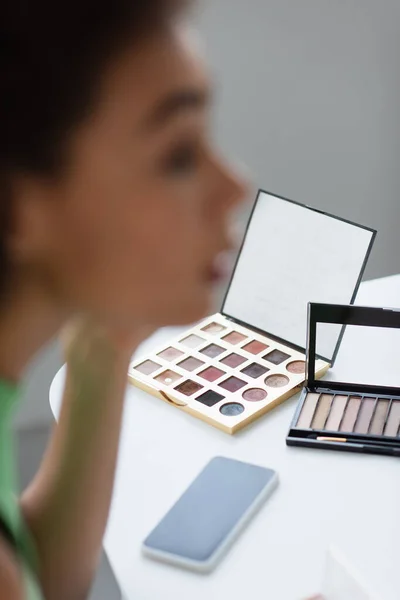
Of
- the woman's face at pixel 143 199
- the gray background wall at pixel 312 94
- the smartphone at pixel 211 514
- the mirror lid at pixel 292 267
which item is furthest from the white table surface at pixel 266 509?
the gray background wall at pixel 312 94

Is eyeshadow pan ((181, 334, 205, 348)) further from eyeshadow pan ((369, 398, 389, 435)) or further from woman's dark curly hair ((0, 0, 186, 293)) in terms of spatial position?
woman's dark curly hair ((0, 0, 186, 293))

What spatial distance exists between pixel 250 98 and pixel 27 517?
968 millimetres

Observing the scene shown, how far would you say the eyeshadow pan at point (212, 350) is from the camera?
33.9 inches

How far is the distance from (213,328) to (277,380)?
127mm

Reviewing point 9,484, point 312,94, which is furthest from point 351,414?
point 312,94

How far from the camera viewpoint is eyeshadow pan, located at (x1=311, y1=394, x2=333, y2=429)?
744 millimetres

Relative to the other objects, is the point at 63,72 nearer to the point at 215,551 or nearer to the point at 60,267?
the point at 60,267

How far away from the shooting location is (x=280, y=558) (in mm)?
611

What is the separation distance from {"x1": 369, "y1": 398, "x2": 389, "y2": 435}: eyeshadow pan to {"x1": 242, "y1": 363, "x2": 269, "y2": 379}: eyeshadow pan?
0.40 feet

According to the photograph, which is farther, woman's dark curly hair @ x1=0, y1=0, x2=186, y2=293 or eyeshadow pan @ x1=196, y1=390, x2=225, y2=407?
eyeshadow pan @ x1=196, y1=390, x2=225, y2=407

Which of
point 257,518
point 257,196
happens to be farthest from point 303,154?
point 257,518

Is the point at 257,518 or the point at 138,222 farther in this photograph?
the point at 257,518

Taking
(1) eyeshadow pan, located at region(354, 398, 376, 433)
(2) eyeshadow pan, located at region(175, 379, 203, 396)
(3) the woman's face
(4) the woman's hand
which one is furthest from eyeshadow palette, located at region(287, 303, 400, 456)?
(3) the woman's face

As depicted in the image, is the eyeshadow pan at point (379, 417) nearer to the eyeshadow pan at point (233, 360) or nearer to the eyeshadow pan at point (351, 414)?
the eyeshadow pan at point (351, 414)
